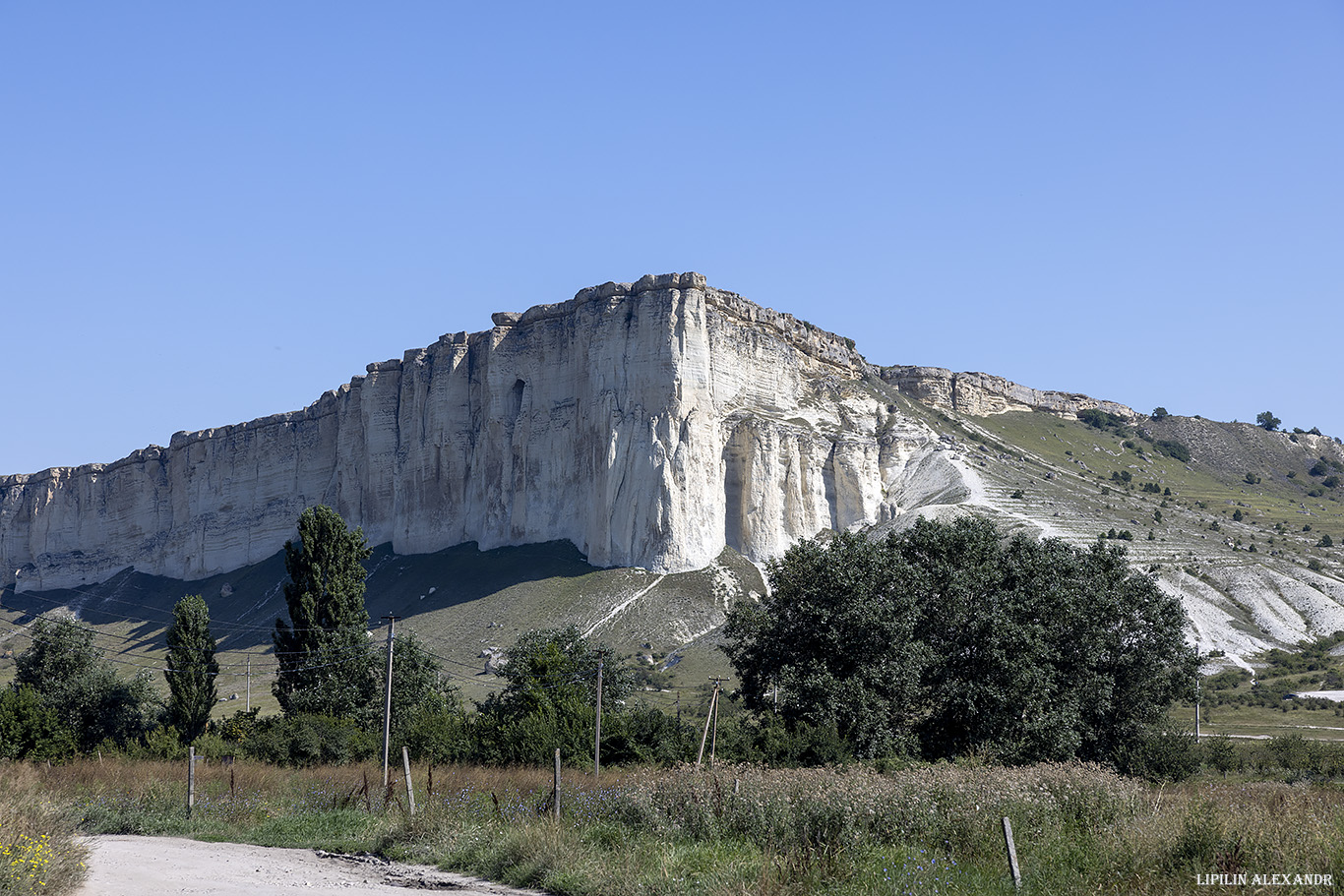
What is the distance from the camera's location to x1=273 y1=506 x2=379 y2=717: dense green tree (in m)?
42.8

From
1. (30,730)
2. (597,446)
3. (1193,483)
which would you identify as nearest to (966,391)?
(1193,483)

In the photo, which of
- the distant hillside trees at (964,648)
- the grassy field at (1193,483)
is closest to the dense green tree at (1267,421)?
the grassy field at (1193,483)

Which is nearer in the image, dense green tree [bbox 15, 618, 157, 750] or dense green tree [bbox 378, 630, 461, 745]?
dense green tree [bbox 378, 630, 461, 745]

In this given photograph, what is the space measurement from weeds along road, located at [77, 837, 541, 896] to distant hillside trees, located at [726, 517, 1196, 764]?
14.6 metres

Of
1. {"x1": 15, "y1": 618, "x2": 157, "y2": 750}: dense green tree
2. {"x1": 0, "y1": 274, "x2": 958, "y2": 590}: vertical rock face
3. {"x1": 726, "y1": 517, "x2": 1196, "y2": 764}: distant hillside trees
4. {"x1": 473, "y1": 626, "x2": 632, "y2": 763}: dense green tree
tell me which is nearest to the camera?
{"x1": 726, "y1": 517, "x2": 1196, "y2": 764}: distant hillside trees

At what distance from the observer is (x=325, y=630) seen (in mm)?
47344

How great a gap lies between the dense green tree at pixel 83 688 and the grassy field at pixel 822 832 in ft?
82.0

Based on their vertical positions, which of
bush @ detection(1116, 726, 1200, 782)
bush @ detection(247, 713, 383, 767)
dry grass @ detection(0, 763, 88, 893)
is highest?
dry grass @ detection(0, 763, 88, 893)

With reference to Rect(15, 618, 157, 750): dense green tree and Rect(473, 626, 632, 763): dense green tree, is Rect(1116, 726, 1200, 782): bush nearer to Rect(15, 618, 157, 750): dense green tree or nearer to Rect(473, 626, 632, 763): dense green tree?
Rect(473, 626, 632, 763): dense green tree

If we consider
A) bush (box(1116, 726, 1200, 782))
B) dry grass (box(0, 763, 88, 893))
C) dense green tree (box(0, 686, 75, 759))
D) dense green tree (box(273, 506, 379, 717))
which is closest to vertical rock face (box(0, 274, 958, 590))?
dense green tree (box(273, 506, 379, 717))

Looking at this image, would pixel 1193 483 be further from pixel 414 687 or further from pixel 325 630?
pixel 414 687

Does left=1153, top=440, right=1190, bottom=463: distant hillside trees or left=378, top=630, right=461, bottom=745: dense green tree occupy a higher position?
left=1153, top=440, right=1190, bottom=463: distant hillside trees

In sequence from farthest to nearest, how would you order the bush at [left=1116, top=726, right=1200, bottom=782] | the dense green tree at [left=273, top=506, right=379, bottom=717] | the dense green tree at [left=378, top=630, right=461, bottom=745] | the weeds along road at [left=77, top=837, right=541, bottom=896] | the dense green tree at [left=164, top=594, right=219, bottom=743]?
the dense green tree at [left=164, top=594, right=219, bottom=743] < the dense green tree at [left=273, top=506, right=379, bottom=717] < the dense green tree at [left=378, top=630, right=461, bottom=745] < the bush at [left=1116, top=726, right=1200, bottom=782] < the weeds along road at [left=77, top=837, right=541, bottom=896]

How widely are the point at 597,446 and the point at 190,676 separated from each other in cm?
5324
